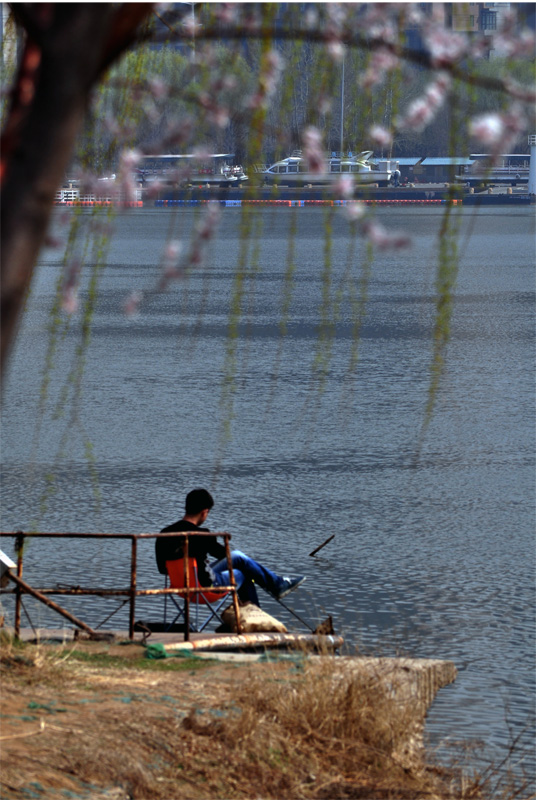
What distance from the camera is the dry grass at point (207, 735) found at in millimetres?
5816

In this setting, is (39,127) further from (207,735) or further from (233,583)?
(233,583)

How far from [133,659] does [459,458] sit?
34.2ft

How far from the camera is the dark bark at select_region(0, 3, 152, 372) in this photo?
84.7 inches

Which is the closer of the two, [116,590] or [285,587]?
[116,590]

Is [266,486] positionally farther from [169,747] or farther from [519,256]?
[519,256]

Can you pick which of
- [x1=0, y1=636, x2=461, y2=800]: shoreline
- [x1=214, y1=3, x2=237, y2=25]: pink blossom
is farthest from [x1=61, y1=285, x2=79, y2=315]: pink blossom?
[x1=0, y1=636, x2=461, y2=800]: shoreline

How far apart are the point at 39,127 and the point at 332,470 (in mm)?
14704

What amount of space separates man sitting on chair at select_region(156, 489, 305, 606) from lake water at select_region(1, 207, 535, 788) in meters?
0.95

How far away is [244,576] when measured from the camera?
9.55 meters

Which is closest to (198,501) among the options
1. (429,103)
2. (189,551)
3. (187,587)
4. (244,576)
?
(189,551)

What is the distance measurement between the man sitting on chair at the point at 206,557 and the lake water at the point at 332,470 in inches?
37.5

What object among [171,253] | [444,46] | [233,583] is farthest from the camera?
[233,583]

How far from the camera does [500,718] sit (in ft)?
29.7

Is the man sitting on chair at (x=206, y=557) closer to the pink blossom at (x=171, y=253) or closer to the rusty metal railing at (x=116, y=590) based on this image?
the rusty metal railing at (x=116, y=590)
